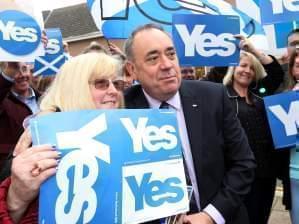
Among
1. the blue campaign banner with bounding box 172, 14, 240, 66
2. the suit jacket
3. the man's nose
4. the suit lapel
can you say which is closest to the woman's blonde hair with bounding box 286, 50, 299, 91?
the blue campaign banner with bounding box 172, 14, 240, 66

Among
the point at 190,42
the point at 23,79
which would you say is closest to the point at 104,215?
the point at 190,42

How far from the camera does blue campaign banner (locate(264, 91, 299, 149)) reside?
2969mm

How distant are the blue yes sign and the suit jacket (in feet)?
3.99

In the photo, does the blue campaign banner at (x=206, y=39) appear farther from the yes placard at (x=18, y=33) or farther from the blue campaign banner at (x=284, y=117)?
the yes placard at (x=18, y=33)

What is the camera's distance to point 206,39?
10.6ft

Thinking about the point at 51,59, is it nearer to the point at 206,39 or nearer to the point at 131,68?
the point at 206,39

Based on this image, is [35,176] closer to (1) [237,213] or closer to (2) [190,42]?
(1) [237,213]

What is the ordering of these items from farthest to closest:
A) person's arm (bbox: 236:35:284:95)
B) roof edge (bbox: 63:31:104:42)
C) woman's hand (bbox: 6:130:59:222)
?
roof edge (bbox: 63:31:104:42) < person's arm (bbox: 236:35:284:95) < woman's hand (bbox: 6:130:59:222)

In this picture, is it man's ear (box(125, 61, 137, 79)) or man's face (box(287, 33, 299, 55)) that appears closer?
man's ear (box(125, 61, 137, 79))

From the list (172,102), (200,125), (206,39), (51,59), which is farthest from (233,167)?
(51,59)

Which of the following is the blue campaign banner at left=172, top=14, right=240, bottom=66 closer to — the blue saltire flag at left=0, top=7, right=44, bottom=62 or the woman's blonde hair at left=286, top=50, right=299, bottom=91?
the woman's blonde hair at left=286, top=50, right=299, bottom=91

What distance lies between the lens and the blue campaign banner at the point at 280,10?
337 centimetres

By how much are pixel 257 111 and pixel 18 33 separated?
1.99m

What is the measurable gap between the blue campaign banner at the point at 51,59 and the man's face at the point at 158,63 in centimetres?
215
